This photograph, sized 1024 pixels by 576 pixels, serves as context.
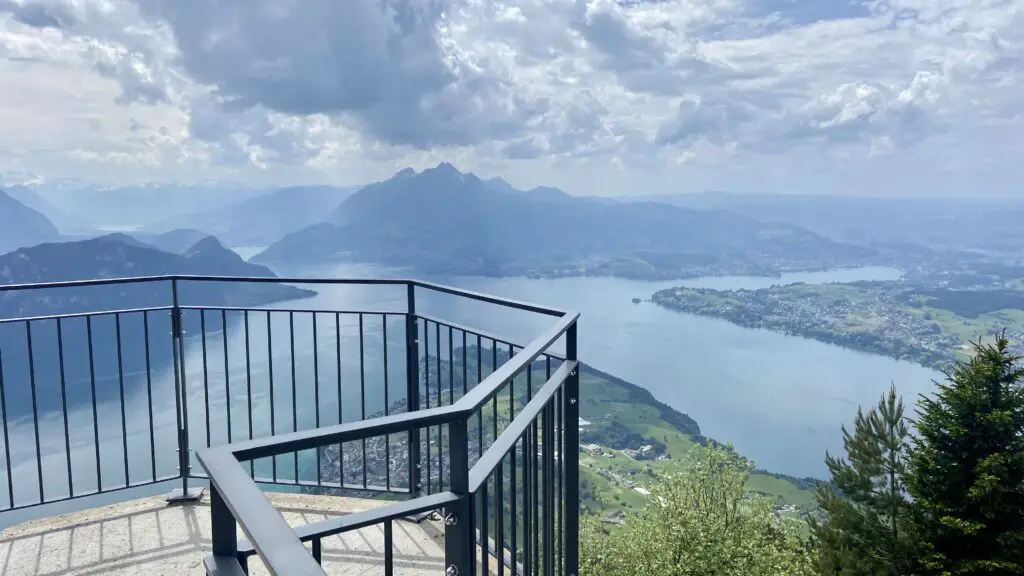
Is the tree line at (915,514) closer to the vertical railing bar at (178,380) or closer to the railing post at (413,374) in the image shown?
the railing post at (413,374)

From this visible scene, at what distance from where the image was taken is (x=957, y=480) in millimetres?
14828

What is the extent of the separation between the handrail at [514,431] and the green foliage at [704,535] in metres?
13.4

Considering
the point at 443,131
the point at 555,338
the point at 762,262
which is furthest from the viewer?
the point at 762,262

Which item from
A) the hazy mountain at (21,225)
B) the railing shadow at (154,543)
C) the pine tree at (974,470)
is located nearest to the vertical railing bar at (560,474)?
the railing shadow at (154,543)

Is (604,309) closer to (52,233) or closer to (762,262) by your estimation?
(762,262)

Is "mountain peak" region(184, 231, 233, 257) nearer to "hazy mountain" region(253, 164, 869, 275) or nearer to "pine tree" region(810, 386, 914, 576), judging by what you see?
"hazy mountain" region(253, 164, 869, 275)

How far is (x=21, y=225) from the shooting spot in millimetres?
85250

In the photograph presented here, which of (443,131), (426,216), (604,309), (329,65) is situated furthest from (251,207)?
(329,65)

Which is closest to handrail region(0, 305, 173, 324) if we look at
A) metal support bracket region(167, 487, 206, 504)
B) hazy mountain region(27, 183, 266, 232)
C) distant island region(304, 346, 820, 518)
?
metal support bracket region(167, 487, 206, 504)

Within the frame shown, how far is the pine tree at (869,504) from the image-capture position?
15792 millimetres

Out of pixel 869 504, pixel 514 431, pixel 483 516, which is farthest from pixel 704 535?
pixel 483 516

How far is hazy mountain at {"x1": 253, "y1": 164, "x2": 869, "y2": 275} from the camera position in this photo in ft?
316

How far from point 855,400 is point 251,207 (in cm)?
9169

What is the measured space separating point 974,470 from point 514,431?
16.7 metres
